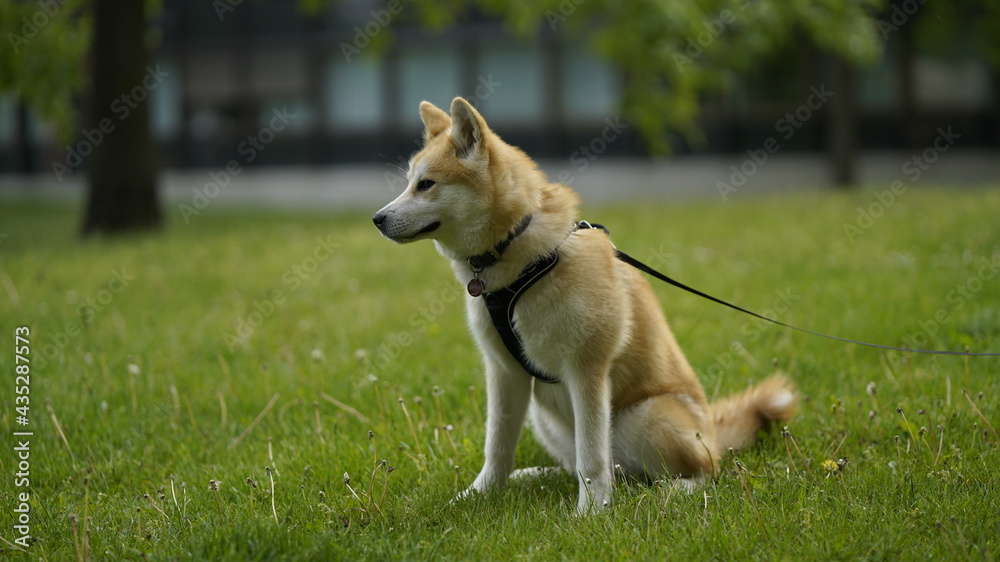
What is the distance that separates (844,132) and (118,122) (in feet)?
39.2

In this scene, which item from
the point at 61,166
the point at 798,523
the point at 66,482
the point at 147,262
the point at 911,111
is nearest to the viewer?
the point at 798,523

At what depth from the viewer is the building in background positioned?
17141 millimetres

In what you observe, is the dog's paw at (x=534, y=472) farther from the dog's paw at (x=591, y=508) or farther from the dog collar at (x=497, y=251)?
the dog collar at (x=497, y=251)

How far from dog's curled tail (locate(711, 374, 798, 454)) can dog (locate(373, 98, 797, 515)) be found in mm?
116

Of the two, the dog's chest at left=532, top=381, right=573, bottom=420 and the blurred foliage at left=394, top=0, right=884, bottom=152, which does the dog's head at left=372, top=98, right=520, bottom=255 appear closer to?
the dog's chest at left=532, top=381, right=573, bottom=420

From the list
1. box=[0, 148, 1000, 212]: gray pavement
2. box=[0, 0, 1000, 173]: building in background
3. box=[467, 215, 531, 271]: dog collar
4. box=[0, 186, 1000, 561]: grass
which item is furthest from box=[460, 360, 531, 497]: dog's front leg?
box=[0, 0, 1000, 173]: building in background

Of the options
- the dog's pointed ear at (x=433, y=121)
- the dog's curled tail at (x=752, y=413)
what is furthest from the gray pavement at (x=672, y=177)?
the dog's pointed ear at (x=433, y=121)

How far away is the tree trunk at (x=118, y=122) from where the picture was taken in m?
10.9

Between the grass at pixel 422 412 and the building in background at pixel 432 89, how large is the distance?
32.2ft

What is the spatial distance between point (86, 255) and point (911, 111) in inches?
622

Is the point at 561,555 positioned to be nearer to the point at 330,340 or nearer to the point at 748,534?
the point at 748,534

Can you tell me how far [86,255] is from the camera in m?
9.11

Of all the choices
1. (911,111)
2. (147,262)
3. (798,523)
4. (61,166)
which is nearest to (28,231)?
(147,262)

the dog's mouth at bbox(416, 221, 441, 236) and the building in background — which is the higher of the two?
the dog's mouth at bbox(416, 221, 441, 236)
